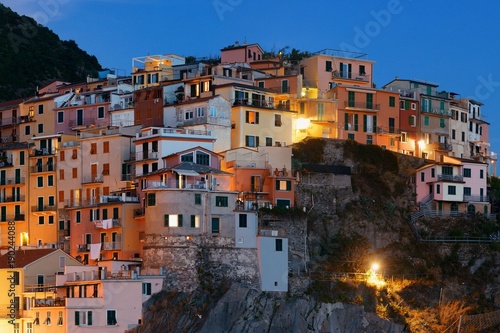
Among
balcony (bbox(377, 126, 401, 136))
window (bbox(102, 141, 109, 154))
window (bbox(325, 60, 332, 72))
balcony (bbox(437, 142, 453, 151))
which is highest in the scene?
window (bbox(325, 60, 332, 72))

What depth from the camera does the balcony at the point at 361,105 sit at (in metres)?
99.6

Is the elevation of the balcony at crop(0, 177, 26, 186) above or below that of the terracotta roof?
above

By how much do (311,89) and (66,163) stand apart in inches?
881

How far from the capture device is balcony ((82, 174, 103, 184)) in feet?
298

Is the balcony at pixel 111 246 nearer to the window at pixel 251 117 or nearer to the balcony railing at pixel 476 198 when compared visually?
Answer: the window at pixel 251 117

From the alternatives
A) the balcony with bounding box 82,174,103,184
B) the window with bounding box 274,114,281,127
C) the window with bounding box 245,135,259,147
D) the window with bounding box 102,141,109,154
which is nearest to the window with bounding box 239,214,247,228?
the window with bounding box 245,135,259,147

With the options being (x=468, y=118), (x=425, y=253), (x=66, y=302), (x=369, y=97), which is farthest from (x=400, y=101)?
(x=66, y=302)

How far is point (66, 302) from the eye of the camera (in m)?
78.3

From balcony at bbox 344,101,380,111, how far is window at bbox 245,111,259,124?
32.9 ft

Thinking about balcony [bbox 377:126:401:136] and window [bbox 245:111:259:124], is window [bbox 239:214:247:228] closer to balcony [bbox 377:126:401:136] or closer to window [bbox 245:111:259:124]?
window [bbox 245:111:259:124]

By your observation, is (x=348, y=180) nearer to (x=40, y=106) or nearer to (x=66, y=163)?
(x=66, y=163)

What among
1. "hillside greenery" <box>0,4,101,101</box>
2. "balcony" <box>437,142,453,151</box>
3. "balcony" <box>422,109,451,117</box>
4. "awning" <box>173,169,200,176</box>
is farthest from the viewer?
"hillside greenery" <box>0,4,101,101</box>

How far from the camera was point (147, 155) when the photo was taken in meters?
87.4

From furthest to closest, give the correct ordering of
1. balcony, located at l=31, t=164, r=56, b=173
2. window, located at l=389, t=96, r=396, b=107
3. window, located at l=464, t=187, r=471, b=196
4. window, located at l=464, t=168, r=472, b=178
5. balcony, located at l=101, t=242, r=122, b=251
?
window, located at l=389, t=96, r=396, b=107, window, located at l=464, t=168, r=472, b=178, window, located at l=464, t=187, r=471, b=196, balcony, located at l=31, t=164, r=56, b=173, balcony, located at l=101, t=242, r=122, b=251
